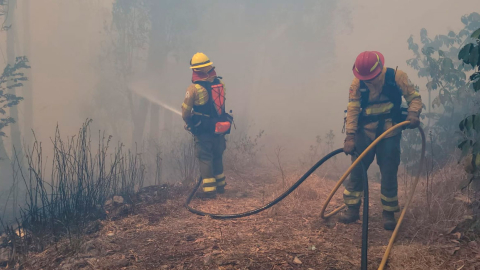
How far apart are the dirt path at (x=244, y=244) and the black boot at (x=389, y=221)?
3.0 inches

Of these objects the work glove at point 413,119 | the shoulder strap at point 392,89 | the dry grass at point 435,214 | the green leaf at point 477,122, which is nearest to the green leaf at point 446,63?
the dry grass at point 435,214

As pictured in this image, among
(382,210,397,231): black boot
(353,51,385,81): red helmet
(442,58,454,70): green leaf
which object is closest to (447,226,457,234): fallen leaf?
(382,210,397,231): black boot

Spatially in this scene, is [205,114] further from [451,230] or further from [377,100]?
[451,230]

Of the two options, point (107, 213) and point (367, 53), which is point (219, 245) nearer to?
point (107, 213)

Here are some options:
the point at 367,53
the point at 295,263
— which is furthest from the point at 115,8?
the point at 295,263

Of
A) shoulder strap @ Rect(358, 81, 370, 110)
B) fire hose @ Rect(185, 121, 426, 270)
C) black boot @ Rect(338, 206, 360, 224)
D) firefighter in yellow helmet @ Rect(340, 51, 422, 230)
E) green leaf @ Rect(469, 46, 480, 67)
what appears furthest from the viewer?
black boot @ Rect(338, 206, 360, 224)

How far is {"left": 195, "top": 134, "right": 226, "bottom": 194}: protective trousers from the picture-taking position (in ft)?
17.8

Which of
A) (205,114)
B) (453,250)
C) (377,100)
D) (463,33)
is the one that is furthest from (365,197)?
(463,33)

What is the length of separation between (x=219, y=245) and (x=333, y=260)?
1213 mm

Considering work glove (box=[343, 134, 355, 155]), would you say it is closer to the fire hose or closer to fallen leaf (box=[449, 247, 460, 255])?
the fire hose

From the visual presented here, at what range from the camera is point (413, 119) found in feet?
11.5

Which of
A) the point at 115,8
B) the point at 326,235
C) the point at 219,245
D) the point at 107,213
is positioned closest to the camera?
the point at 219,245

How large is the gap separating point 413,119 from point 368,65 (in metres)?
0.83

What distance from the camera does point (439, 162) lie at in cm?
610
